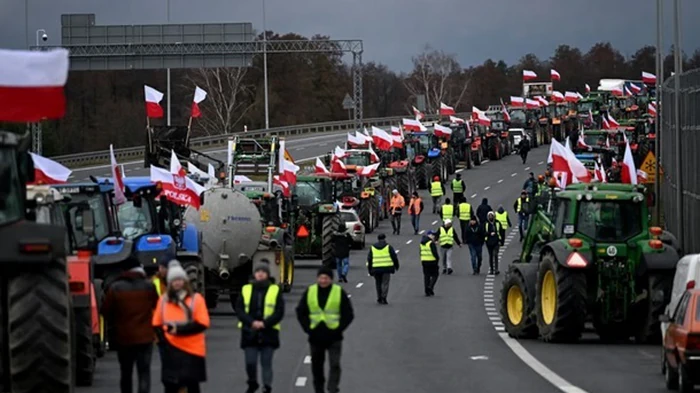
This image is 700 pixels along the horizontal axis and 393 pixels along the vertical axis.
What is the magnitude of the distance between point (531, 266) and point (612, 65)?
171 m

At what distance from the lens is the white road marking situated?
2184cm

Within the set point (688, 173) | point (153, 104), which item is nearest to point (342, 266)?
→ point (153, 104)

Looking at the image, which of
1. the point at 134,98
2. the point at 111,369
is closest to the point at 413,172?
the point at 111,369

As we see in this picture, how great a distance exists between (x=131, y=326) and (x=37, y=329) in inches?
64.8

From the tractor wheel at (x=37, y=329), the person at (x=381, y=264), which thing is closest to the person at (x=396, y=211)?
the person at (x=381, y=264)

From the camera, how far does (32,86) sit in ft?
50.9

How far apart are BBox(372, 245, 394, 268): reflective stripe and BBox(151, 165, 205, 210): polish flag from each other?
Answer: 4820 millimetres

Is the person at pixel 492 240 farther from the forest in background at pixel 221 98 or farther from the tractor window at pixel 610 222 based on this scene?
the forest in background at pixel 221 98

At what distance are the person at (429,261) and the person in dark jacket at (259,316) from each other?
1876 centimetres

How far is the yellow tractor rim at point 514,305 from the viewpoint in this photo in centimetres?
2977

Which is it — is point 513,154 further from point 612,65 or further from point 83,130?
point 612,65

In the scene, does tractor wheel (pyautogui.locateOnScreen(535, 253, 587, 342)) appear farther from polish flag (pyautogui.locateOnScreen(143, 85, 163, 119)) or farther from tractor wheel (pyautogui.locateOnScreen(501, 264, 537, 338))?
polish flag (pyautogui.locateOnScreen(143, 85, 163, 119))

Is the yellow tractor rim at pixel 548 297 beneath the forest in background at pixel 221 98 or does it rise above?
beneath

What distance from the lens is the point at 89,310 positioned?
68.5 ft
